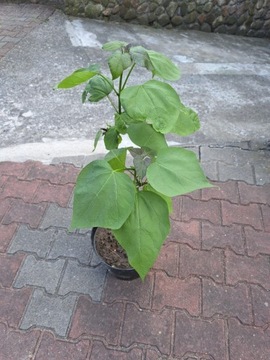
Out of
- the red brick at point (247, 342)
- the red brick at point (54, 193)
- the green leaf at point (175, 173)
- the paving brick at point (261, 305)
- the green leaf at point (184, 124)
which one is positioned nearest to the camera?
the green leaf at point (175, 173)

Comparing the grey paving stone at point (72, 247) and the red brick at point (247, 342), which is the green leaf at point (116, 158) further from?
the red brick at point (247, 342)

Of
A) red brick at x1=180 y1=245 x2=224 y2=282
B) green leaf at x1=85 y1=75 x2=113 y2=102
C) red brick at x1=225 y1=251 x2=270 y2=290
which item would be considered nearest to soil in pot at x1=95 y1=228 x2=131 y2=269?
red brick at x1=180 y1=245 x2=224 y2=282

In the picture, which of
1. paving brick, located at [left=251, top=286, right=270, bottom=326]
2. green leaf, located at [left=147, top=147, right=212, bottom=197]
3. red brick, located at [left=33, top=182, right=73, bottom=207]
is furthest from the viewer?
red brick, located at [left=33, top=182, right=73, bottom=207]

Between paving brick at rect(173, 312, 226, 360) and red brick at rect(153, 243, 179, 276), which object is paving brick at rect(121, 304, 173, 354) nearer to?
paving brick at rect(173, 312, 226, 360)

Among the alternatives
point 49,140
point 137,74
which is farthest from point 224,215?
point 137,74

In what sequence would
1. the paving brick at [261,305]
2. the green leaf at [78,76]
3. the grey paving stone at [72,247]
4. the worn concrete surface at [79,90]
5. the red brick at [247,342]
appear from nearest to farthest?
1. the green leaf at [78,76]
2. the red brick at [247,342]
3. the paving brick at [261,305]
4. the grey paving stone at [72,247]
5. the worn concrete surface at [79,90]

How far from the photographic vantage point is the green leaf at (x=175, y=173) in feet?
3.65

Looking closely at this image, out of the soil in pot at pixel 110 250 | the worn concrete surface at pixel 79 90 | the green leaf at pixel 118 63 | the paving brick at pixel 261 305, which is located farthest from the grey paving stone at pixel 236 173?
the green leaf at pixel 118 63

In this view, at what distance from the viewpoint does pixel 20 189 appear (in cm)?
214

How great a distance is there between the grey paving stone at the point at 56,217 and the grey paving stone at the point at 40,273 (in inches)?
8.7

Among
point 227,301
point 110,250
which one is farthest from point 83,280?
point 227,301

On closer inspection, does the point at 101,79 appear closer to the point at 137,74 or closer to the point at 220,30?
the point at 137,74

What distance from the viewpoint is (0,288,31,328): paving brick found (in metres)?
1.54

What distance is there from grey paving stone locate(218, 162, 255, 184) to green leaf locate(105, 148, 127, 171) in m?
1.07
